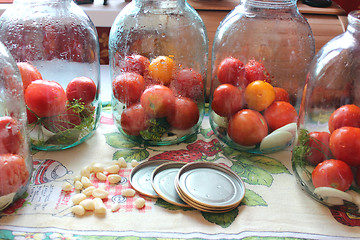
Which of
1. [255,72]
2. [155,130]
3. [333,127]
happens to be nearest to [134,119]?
[155,130]

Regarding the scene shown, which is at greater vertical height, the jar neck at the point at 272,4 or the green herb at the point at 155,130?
the jar neck at the point at 272,4

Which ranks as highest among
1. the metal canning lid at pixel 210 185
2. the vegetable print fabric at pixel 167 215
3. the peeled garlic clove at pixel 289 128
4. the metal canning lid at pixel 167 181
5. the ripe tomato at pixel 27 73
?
the ripe tomato at pixel 27 73

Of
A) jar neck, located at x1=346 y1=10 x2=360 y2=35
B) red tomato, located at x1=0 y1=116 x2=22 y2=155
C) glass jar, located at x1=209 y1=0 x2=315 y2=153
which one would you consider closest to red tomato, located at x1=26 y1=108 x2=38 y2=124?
red tomato, located at x1=0 y1=116 x2=22 y2=155

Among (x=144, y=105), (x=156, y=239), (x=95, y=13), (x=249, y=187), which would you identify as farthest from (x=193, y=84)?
(x=95, y=13)

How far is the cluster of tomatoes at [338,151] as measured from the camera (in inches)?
22.9

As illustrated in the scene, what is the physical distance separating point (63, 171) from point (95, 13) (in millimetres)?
689

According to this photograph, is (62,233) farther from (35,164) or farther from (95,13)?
(95,13)

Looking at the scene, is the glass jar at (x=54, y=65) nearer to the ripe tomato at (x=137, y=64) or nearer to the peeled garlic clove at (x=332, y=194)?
the ripe tomato at (x=137, y=64)

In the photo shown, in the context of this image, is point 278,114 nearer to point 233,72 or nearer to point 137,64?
point 233,72

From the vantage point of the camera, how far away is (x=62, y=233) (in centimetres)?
56

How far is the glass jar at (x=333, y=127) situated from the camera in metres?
0.58

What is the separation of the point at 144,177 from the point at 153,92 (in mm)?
166

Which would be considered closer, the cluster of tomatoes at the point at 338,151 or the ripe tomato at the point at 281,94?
the cluster of tomatoes at the point at 338,151

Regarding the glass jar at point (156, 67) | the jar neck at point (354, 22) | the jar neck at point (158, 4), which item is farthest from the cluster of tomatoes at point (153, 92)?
the jar neck at point (354, 22)
